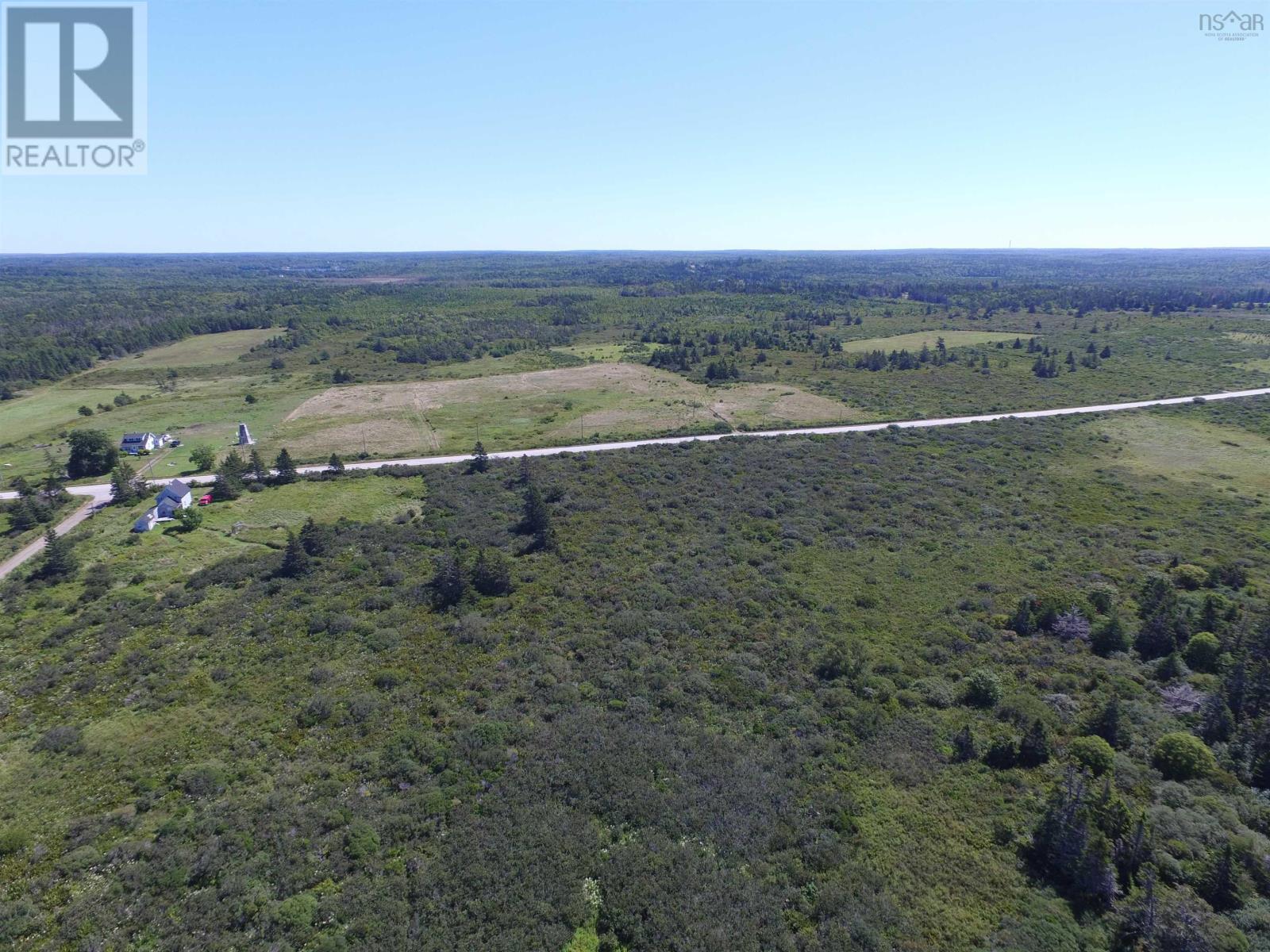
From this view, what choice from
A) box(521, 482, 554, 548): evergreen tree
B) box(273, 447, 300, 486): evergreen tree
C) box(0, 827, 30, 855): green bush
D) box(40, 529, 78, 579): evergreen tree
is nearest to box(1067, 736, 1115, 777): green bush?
box(521, 482, 554, 548): evergreen tree

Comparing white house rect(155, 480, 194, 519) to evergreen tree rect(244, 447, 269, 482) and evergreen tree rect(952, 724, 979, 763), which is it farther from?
evergreen tree rect(952, 724, 979, 763)

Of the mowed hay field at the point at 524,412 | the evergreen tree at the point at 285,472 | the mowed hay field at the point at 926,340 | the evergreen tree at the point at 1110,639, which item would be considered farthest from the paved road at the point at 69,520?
the mowed hay field at the point at 926,340

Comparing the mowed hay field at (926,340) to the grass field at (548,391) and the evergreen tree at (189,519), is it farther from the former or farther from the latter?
the evergreen tree at (189,519)

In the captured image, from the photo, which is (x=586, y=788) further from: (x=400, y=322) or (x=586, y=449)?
(x=400, y=322)

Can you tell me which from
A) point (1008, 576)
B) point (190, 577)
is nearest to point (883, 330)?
point (1008, 576)

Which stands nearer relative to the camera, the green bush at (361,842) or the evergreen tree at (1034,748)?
the green bush at (361,842)

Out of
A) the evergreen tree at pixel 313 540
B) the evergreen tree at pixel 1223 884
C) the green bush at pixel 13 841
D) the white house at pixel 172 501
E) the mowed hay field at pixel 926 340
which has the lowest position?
the green bush at pixel 13 841

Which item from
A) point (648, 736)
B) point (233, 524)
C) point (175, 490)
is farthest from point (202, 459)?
point (648, 736)
